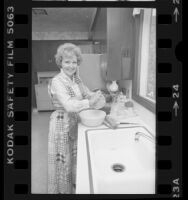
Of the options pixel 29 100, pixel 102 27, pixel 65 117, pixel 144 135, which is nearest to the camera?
pixel 29 100

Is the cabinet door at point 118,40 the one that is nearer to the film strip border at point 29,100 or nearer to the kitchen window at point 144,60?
the kitchen window at point 144,60

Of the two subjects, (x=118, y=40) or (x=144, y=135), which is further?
(x=118, y=40)

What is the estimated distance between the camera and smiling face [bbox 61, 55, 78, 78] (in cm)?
80

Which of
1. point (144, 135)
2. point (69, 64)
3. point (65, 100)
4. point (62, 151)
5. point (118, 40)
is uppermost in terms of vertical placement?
point (118, 40)

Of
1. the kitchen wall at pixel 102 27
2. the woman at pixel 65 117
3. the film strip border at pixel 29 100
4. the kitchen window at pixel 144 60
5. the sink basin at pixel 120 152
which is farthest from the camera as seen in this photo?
the kitchen wall at pixel 102 27

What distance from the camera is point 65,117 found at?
0.85 metres

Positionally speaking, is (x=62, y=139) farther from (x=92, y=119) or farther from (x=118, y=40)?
(x=118, y=40)

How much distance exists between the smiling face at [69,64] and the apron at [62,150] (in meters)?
0.09

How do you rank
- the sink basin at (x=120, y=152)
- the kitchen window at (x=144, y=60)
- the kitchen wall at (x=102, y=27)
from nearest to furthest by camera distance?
the sink basin at (x=120, y=152)
the kitchen window at (x=144, y=60)
the kitchen wall at (x=102, y=27)

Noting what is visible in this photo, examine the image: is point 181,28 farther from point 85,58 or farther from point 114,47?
point 85,58

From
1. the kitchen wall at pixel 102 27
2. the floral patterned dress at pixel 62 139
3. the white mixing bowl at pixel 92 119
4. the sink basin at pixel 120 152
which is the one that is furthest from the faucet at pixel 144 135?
the kitchen wall at pixel 102 27

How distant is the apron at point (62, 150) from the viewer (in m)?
0.85

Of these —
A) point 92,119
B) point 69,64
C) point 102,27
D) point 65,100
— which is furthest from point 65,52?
point 102,27

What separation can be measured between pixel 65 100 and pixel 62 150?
0.30 meters
